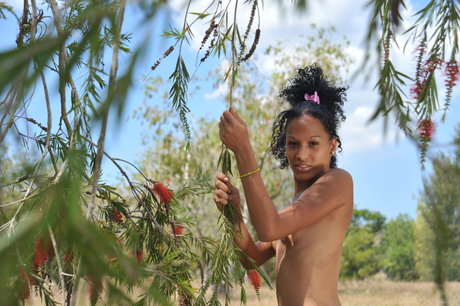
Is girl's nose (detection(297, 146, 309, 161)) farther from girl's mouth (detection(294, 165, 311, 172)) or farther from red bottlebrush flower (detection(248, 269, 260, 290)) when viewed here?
red bottlebrush flower (detection(248, 269, 260, 290))

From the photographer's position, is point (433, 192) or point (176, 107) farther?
point (176, 107)

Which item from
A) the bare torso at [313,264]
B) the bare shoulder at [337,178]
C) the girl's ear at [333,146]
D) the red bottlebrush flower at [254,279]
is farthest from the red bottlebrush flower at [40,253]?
the girl's ear at [333,146]

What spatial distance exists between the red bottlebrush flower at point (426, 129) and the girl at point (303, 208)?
0.39 metres

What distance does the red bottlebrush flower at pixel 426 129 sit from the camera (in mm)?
1349

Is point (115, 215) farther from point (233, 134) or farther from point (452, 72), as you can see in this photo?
point (452, 72)

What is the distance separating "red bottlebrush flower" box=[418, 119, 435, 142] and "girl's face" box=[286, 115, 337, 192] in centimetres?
49

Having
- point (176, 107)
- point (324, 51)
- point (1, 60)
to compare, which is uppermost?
point (324, 51)

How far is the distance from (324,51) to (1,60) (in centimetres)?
974

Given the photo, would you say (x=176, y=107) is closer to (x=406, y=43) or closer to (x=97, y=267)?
(x=406, y=43)

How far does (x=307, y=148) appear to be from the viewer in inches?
73.2

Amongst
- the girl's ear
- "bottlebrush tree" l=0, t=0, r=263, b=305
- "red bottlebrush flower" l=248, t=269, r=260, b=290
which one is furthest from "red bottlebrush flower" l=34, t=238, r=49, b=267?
the girl's ear

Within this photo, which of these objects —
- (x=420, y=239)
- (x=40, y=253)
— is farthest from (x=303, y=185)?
(x=420, y=239)

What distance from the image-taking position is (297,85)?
7.17 feet

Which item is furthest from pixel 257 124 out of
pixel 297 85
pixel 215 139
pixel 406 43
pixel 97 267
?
pixel 97 267
